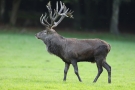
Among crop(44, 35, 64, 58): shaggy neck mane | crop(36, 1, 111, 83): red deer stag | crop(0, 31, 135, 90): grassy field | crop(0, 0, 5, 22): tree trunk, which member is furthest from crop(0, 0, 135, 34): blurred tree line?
crop(36, 1, 111, 83): red deer stag

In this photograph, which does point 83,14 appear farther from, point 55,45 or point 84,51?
point 84,51

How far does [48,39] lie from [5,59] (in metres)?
7.53

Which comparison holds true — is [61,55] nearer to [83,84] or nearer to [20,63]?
[83,84]

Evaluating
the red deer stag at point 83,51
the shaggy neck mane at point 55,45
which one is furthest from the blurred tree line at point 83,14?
the red deer stag at point 83,51

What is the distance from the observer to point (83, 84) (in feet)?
45.4

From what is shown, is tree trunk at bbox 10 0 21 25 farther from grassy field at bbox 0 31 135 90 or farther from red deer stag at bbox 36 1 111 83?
red deer stag at bbox 36 1 111 83

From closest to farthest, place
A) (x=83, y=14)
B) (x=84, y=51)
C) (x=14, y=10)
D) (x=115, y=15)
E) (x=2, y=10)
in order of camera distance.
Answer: (x=84, y=51), (x=115, y=15), (x=14, y=10), (x=2, y=10), (x=83, y=14)

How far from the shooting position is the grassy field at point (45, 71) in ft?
44.2

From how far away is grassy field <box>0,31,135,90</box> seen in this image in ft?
44.2

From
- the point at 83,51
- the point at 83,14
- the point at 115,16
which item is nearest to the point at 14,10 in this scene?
the point at 115,16

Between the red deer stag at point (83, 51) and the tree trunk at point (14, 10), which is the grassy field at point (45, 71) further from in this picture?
the tree trunk at point (14, 10)

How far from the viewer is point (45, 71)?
18562mm

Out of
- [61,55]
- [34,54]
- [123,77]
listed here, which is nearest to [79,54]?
[61,55]

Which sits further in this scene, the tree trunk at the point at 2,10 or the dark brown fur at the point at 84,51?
the tree trunk at the point at 2,10
